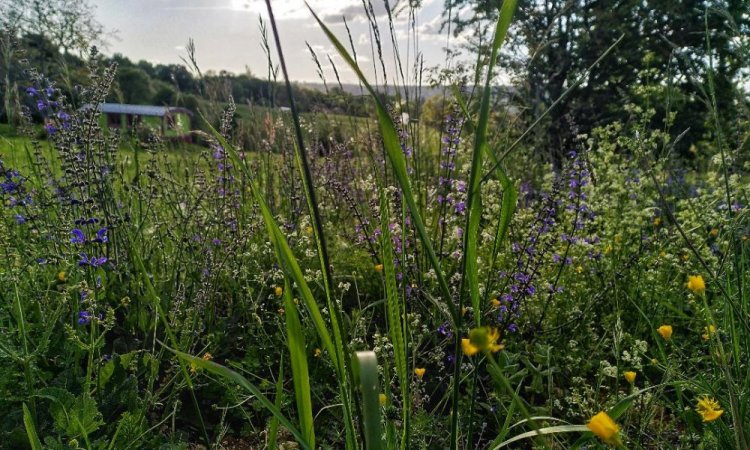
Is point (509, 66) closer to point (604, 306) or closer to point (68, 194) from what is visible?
point (604, 306)

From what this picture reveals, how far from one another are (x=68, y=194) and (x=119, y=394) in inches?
36.6

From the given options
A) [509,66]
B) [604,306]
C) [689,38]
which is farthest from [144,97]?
[604,306]

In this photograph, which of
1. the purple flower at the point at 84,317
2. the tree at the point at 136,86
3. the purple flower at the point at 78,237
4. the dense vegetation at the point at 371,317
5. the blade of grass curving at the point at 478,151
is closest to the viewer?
the blade of grass curving at the point at 478,151

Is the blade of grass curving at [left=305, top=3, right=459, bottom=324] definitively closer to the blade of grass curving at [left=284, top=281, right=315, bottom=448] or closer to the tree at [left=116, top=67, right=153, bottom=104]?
the blade of grass curving at [left=284, top=281, right=315, bottom=448]

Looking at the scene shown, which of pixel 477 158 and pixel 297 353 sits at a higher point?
pixel 477 158

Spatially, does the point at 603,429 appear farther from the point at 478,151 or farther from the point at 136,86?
the point at 136,86

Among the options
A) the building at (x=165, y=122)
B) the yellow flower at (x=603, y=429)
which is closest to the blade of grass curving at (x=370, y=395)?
the yellow flower at (x=603, y=429)

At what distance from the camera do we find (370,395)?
0.66 m

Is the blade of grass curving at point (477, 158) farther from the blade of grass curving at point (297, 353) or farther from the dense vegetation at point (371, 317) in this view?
the blade of grass curving at point (297, 353)

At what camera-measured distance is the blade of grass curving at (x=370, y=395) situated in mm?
653

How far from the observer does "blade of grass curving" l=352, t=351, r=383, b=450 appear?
653 millimetres

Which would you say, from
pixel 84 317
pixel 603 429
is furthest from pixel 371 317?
pixel 603 429

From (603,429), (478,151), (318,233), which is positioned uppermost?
(478,151)

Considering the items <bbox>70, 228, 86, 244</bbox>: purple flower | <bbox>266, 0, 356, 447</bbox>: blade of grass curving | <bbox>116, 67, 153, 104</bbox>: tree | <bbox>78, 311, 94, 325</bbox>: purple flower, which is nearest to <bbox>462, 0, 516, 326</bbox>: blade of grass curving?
<bbox>266, 0, 356, 447</bbox>: blade of grass curving
